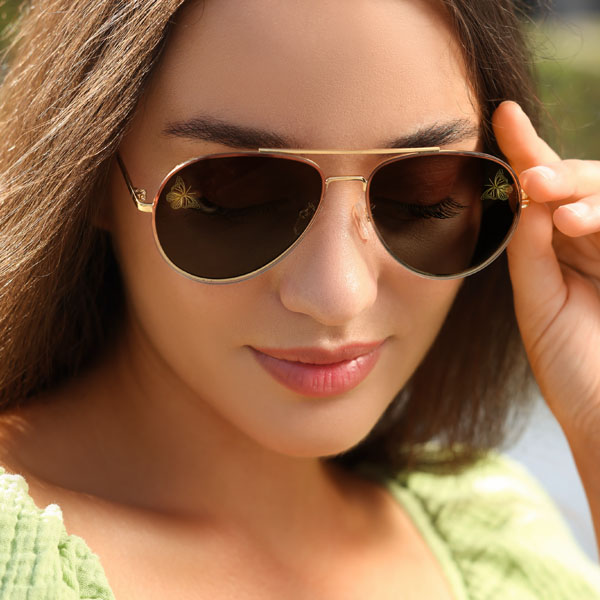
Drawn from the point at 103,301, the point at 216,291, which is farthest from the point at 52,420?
the point at 216,291

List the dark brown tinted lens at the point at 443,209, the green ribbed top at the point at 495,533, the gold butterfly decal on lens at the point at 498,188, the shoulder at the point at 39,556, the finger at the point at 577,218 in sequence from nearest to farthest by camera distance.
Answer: the shoulder at the point at 39,556 → the dark brown tinted lens at the point at 443,209 → the gold butterfly decal on lens at the point at 498,188 → the finger at the point at 577,218 → the green ribbed top at the point at 495,533

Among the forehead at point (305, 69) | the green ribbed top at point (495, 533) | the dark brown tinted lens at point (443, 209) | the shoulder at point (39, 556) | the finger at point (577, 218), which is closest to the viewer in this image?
the shoulder at point (39, 556)

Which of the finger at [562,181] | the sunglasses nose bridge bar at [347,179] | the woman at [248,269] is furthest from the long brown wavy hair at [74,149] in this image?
the sunglasses nose bridge bar at [347,179]

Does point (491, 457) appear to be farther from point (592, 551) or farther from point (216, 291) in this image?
point (216, 291)

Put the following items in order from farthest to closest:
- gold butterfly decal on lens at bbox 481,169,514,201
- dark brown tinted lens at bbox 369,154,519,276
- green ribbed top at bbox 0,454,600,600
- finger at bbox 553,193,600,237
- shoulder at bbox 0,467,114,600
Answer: green ribbed top at bbox 0,454,600,600 → finger at bbox 553,193,600,237 → gold butterfly decal on lens at bbox 481,169,514,201 → dark brown tinted lens at bbox 369,154,519,276 → shoulder at bbox 0,467,114,600

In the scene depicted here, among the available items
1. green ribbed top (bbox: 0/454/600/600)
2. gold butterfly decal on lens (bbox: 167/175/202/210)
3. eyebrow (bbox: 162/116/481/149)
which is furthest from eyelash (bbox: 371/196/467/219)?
green ribbed top (bbox: 0/454/600/600)

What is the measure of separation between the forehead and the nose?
103mm

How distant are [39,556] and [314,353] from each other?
1.80 ft

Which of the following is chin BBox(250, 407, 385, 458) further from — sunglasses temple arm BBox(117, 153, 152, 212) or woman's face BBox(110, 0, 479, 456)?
sunglasses temple arm BBox(117, 153, 152, 212)

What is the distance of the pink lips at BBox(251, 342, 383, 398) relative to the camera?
4.96ft

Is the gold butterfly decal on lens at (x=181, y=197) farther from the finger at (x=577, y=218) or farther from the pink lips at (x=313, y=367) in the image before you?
the finger at (x=577, y=218)

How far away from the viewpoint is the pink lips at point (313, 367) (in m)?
1.51

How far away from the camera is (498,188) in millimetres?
1607

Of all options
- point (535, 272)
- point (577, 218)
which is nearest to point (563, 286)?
point (535, 272)
